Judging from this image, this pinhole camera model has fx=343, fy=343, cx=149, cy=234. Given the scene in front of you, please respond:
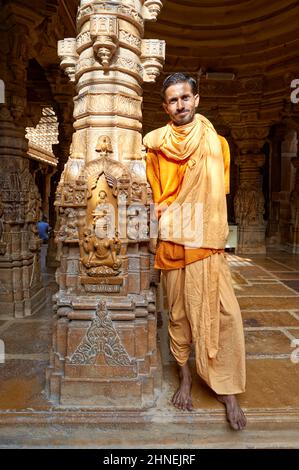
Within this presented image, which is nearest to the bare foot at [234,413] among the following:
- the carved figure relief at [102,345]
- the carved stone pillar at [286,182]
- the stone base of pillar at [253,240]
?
the carved figure relief at [102,345]

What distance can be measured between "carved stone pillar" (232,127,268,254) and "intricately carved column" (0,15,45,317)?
5.99 metres

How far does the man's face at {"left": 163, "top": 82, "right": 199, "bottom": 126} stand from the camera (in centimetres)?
205

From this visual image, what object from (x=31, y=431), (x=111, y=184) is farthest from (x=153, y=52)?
(x=31, y=431)

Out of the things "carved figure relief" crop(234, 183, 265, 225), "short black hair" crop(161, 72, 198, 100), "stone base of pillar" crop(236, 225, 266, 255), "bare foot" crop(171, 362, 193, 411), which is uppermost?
"short black hair" crop(161, 72, 198, 100)

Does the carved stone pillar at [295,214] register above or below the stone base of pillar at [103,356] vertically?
above

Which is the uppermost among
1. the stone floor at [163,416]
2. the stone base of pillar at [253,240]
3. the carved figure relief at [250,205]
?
the carved figure relief at [250,205]

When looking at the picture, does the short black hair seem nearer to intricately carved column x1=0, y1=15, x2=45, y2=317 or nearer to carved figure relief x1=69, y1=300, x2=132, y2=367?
carved figure relief x1=69, y1=300, x2=132, y2=367

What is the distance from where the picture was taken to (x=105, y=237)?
2232mm

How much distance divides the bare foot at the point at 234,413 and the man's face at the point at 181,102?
5.68ft

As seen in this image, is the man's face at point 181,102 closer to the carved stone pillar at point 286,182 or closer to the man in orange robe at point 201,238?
the man in orange robe at point 201,238

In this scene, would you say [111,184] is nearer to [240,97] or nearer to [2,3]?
[2,3]

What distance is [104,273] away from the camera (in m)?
2.25

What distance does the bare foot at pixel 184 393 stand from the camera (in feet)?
7.02

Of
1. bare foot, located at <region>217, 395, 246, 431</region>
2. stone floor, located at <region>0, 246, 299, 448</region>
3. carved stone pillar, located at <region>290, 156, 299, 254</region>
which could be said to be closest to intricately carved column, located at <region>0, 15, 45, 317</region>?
stone floor, located at <region>0, 246, 299, 448</region>
